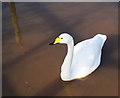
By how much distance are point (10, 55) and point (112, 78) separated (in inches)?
58.1

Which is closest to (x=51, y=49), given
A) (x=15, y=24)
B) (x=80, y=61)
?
(x=80, y=61)

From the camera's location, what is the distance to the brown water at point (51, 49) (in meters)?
2.86

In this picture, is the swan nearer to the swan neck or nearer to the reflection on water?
the swan neck

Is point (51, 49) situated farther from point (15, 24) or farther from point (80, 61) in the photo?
point (15, 24)

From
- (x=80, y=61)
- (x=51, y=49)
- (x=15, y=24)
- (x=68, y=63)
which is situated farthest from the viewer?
(x=15, y=24)

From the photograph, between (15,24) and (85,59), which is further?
(15,24)

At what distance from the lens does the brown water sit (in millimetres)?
2859

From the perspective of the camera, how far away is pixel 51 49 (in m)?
3.47

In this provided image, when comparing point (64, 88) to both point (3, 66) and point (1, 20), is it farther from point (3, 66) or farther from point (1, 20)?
point (1, 20)

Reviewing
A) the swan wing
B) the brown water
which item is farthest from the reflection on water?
the swan wing

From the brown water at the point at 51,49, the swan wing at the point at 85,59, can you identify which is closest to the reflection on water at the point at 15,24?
the brown water at the point at 51,49

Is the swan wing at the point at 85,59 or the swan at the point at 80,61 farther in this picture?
the swan wing at the point at 85,59

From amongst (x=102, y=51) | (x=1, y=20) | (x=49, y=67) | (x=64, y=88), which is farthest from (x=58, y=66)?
(x=1, y=20)

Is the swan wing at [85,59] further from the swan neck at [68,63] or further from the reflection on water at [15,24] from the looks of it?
the reflection on water at [15,24]
